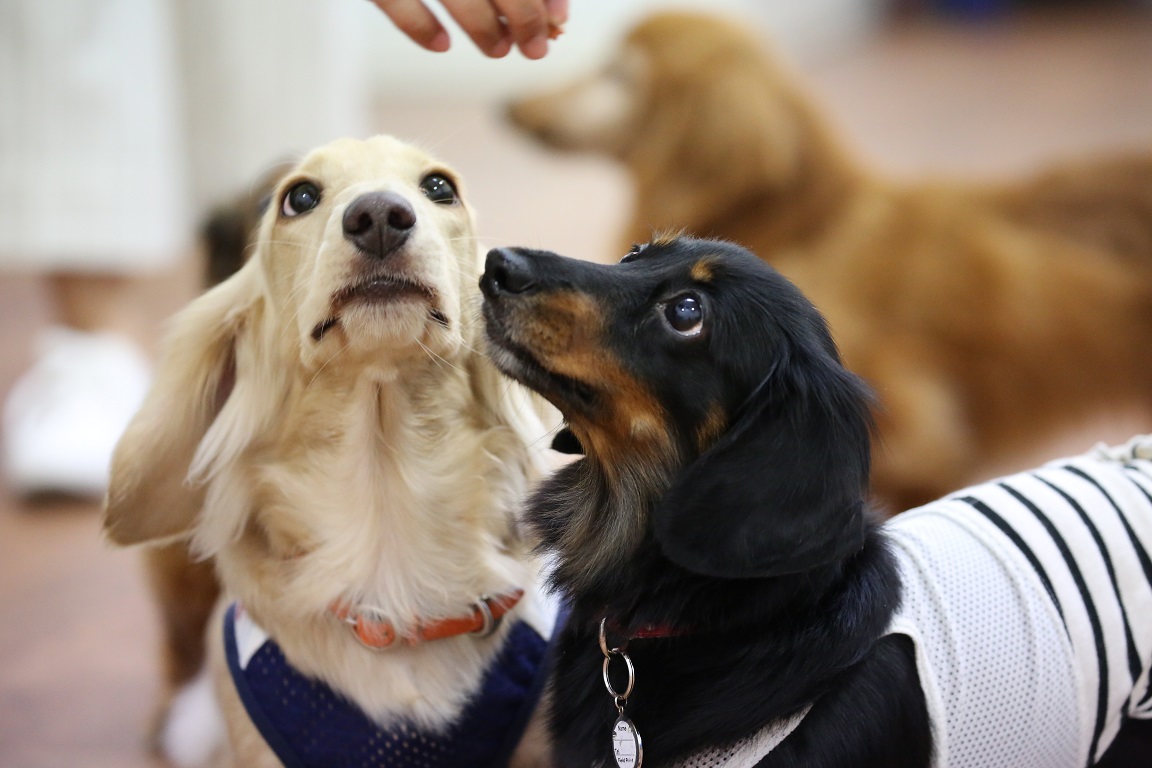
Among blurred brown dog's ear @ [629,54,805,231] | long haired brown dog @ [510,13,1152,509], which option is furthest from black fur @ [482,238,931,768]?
blurred brown dog's ear @ [629,54,805,231]

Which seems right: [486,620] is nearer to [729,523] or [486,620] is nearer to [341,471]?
[341,471]

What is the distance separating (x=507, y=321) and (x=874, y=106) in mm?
5940

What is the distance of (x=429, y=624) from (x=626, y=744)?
0.37 metres

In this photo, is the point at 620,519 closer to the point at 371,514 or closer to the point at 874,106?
the point at 371,514

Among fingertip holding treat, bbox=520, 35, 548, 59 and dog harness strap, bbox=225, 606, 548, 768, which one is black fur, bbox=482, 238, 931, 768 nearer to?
dog harness strap, bbox=225, 606, 548, 768

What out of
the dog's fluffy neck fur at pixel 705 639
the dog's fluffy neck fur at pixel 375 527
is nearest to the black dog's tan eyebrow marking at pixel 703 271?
the dog's fluffy neck fur at pixel 705 639

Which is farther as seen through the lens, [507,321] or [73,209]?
[73,209]

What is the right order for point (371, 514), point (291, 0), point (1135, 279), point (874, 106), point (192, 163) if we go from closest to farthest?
point (371, 514) < point (1135, 279) < point (291, 0) < point (192, 163) < point (874, 106)

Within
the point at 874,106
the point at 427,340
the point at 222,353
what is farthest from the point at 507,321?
the point at 874,106

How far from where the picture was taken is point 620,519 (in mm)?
1451

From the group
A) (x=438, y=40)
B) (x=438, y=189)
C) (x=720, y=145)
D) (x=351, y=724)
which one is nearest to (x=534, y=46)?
(x=438, y=40)

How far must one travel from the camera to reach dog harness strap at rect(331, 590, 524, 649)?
5.16 ft

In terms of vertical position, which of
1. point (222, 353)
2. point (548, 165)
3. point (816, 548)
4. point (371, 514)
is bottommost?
point (548, 165)

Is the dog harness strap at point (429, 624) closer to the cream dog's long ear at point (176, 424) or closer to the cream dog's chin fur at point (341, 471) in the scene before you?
the cream dog's chin fur at point (341, 471)
